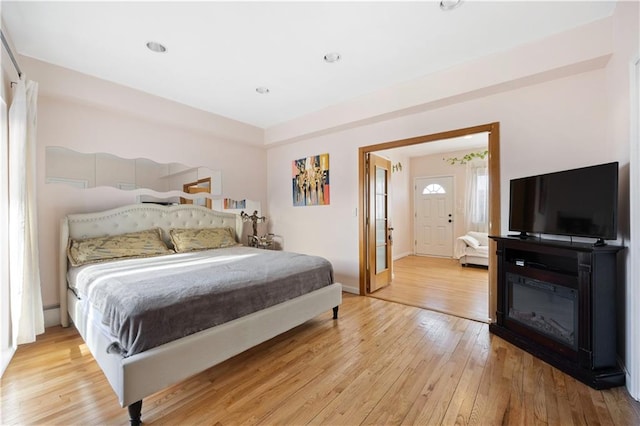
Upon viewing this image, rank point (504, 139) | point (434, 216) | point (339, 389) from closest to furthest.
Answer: point (339, 389) → point (504, 139) → point (434, 216)

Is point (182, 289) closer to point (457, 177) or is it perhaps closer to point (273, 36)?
point (273, 36)

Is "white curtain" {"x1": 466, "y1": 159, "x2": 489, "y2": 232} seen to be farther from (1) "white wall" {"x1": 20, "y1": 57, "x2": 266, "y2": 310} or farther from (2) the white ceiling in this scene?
(1) "white wall" {"x1": 20, "y1": 57, "x2": 266, "y2": 310}

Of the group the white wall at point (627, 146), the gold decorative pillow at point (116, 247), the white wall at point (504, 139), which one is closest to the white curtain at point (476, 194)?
the white wall at point (504, 139)

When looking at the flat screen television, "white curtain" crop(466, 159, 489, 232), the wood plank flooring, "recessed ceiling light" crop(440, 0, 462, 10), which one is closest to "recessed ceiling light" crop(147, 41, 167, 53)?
"recessed ceiling light" crop(440, 0, 462, 10)

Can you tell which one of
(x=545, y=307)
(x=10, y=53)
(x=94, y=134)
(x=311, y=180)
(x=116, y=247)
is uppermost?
(x=10, y=53)

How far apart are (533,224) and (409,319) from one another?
1531 millimetres

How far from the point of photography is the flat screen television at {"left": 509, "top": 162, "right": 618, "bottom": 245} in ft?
6.04

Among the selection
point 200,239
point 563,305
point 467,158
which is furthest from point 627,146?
point 467,158

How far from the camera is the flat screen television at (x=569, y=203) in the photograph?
1.84 m

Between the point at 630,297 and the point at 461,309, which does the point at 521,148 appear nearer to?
the point at 630,297

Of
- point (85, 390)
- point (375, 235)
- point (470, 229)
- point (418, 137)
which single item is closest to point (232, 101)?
point (418, 137)

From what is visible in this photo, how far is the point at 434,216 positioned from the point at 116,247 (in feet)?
21.4

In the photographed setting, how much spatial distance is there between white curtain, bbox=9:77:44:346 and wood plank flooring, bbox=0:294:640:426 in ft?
1.00

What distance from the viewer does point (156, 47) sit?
2.42m
